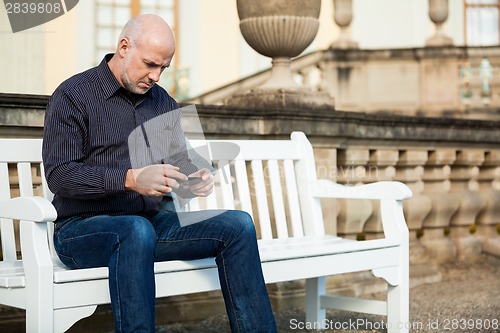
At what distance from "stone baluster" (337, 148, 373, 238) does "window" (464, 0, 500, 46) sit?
1045 cm

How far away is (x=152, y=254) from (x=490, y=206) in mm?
3472

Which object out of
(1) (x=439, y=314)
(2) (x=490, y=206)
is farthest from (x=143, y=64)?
(2) (x=490, y=206)

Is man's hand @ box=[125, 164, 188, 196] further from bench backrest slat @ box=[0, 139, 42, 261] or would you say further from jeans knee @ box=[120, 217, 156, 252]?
bench backrest slat @ box=[0, 139, 42, 261]

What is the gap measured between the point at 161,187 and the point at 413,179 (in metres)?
2.79

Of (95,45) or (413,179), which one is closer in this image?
(413,179)

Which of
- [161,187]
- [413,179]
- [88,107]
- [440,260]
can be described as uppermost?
[88,107]

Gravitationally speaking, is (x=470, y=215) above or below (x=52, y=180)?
below

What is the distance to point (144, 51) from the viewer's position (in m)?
2.82

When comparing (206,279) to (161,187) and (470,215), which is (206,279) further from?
(470,215)

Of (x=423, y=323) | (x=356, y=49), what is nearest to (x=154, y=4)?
(x=356, y=49)

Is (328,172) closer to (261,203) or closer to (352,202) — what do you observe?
(352,202)

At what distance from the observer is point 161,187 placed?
2684mm

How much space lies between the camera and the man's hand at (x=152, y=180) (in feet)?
8.78

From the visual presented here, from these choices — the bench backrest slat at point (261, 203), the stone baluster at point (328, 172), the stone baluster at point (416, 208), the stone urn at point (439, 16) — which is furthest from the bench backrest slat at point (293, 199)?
the stone urn at point (439, 16)
